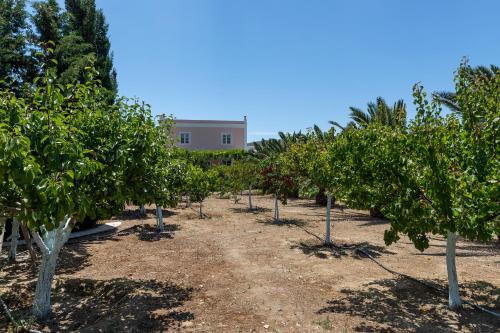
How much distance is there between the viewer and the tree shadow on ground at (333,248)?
1173cm

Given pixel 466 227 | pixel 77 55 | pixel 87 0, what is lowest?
pixel 466 227

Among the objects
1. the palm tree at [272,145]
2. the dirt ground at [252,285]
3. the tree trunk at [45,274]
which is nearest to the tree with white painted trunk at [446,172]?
the dirt ground at [252,285]

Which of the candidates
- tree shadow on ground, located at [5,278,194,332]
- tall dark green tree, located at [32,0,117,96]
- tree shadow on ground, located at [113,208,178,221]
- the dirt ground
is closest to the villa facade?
tall dark green tree, located at [32,0,117,96]

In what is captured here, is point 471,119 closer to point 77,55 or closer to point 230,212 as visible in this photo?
point 77,55

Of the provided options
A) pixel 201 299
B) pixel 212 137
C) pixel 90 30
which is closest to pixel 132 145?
pixel 201 299

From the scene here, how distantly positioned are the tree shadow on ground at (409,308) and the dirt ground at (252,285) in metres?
0.02

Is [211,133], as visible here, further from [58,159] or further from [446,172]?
[58,159]

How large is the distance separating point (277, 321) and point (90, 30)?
22906mm

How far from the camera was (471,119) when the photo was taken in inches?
230

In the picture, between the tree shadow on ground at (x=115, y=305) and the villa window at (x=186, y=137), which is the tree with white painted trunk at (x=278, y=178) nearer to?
the tree shadow on ground at (x=115, y=305)

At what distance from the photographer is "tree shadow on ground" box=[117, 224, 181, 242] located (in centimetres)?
1491

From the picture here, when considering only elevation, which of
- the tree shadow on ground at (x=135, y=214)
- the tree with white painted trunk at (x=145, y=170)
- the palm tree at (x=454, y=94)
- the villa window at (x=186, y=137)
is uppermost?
the villa window at (x=186, y=137)

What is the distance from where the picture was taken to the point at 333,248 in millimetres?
12625

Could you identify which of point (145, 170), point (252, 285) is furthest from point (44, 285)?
point (252, 285)
